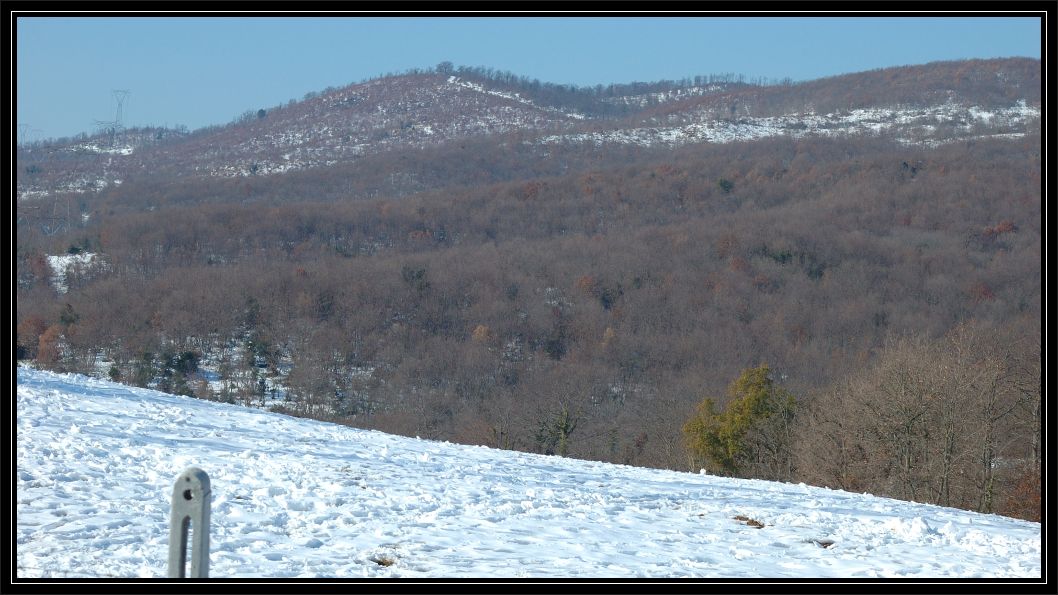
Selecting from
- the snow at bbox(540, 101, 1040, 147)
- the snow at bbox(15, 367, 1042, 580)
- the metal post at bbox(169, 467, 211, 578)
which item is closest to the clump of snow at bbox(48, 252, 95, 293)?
the snow at bbox(15, 367, 1042, 580)

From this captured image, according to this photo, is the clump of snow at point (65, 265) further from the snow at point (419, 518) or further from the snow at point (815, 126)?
the snow at point (815, 126)

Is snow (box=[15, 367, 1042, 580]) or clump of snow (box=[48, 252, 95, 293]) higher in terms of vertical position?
snow (box=[15, 367, 1042, 580])

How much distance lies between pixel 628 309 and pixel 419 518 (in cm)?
8689

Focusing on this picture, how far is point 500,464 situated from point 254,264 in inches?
3841

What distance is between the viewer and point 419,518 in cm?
802

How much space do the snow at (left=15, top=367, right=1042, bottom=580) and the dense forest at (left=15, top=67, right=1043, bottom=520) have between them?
1621cm

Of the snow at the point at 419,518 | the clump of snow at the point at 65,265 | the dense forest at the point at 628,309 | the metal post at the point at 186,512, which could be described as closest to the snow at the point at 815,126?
the dense forest at the point at 628,309

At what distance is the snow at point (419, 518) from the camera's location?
6.63 m

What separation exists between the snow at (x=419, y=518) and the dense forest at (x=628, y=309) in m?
16.2

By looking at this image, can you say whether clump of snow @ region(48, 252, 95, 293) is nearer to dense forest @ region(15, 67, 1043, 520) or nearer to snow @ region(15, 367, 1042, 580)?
dense forest @ region(15, 67, 1043, 520)

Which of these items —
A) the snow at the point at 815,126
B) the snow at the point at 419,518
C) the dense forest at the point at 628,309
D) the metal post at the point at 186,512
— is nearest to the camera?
the metal post at the point at 186,512

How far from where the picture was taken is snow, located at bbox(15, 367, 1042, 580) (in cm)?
663

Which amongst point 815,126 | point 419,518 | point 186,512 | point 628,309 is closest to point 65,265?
point 628,309

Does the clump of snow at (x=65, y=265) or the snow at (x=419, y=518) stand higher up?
the snow at (x=419, y=518)
